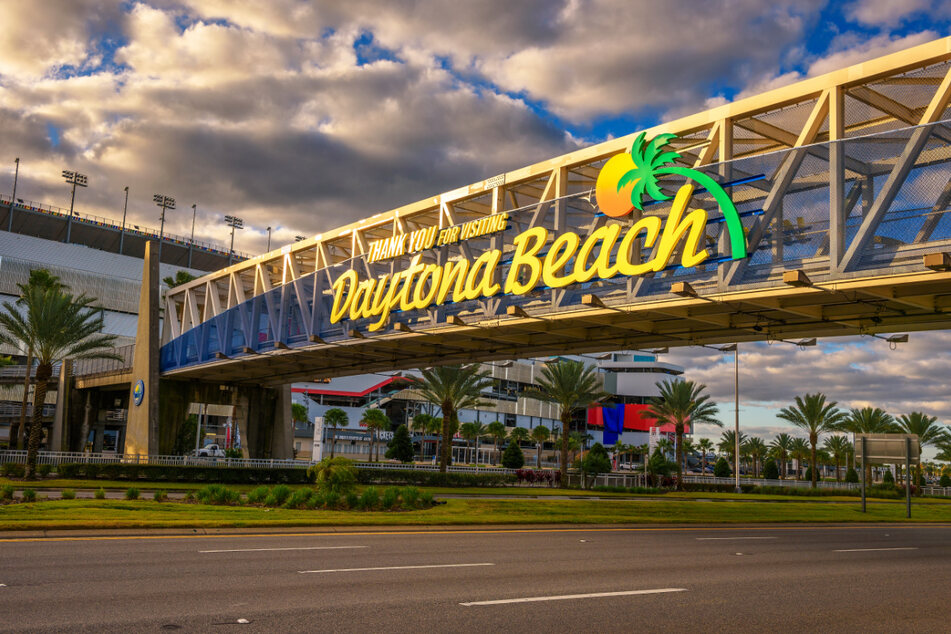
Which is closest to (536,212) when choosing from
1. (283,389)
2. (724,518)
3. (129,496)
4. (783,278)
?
(783,278)

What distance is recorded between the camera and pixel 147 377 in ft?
169

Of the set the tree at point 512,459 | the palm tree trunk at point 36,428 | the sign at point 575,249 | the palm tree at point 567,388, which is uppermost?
the sign at point 575,249

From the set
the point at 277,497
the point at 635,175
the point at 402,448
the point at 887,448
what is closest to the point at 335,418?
the point at 402,448

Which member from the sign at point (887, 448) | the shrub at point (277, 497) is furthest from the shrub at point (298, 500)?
the sign at point (887, 448)

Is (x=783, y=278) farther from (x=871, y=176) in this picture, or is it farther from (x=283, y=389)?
(x=283, y=389)

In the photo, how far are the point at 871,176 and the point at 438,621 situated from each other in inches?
680

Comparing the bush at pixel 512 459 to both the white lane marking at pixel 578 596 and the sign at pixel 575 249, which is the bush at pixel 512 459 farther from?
the white lane marking at pixel 578 596

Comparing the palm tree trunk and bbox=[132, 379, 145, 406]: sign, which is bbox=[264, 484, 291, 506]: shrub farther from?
bbox=[132, 379, 145, 406]: sign

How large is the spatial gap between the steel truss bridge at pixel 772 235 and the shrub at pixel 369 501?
20.8ft

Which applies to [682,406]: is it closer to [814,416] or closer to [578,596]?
[814,416]

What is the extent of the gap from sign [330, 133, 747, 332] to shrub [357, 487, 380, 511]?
7028 millimetres

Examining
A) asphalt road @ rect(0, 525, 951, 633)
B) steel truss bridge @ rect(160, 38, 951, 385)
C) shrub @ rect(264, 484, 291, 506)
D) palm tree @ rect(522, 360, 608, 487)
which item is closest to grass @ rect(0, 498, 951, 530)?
shrub @ rect(264, 484, 291, 506)

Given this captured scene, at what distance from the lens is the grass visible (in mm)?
18938

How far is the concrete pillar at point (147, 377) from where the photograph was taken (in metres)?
50.4
